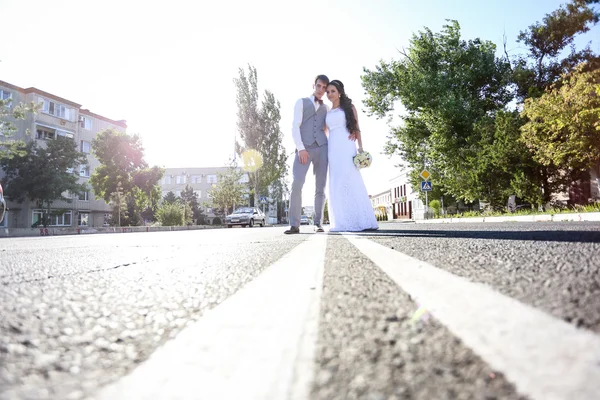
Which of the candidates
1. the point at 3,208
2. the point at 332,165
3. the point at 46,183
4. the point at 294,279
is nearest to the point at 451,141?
the point at 332,165

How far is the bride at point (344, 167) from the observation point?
20.5 ft

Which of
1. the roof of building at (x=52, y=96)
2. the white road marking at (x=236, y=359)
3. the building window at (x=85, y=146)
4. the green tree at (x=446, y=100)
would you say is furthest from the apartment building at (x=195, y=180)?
the white road marking at (x=236, y=359)

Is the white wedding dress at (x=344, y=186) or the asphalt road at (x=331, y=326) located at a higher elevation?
the white wedding dress at (x=344, y=186)

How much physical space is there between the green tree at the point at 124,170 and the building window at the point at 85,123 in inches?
365

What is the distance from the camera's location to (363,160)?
628cm

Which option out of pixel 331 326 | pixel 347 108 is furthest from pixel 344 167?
pixel 331 326

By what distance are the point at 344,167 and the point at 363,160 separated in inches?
13.2

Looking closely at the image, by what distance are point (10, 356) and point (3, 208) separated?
6.89 meters

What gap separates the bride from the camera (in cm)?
625

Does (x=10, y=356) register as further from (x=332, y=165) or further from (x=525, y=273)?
(x=332, y=165)

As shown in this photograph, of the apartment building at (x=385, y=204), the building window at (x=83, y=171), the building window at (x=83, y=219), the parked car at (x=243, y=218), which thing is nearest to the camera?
the parked car at (x=243, y=218)

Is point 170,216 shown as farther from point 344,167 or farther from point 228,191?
point 344,167

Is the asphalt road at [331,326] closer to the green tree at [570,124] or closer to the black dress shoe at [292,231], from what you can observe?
the black dress shoe at [292,231]

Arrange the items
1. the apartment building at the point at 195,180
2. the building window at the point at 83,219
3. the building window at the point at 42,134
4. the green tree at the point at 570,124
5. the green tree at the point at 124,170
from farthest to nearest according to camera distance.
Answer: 1. the apartment building at the point at 195,180
2. the building window at the point at 83,219
3. the building window at the point at 42,134
4. the green tree at the point at 124,170
5. the green tree at the point at 570,124
